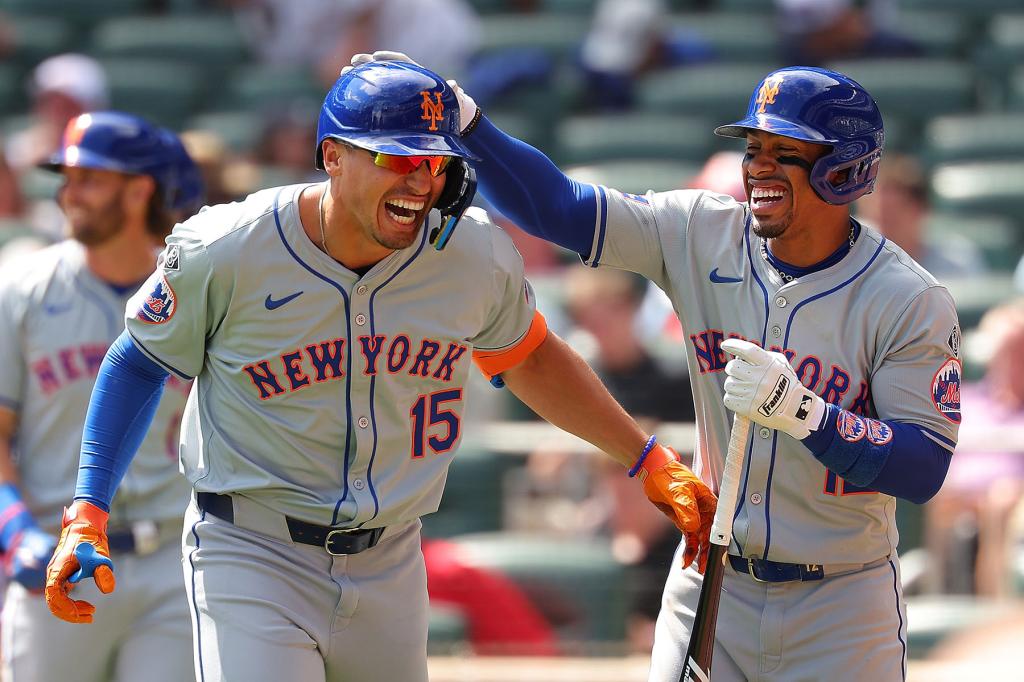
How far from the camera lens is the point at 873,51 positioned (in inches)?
308

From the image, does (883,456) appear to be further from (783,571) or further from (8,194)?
(8,194)

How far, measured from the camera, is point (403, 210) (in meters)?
2.93

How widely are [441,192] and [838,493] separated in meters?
0.96

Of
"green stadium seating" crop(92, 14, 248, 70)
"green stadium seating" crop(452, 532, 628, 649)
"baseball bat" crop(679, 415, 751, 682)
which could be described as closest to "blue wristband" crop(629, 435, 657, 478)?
"baseball bat" crop(679, 415, 751, 682)

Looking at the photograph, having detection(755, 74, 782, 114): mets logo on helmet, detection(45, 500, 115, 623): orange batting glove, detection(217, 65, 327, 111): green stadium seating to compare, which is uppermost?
detection(755, 74, 782, 114): mets logo on helmet

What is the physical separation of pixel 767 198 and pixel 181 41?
691cm

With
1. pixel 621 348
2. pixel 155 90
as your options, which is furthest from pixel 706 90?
pixel 155 90

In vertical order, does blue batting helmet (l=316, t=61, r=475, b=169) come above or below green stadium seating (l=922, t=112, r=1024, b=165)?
above

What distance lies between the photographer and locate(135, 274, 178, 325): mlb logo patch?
2.99 metres

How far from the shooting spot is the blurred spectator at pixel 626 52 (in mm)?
8195

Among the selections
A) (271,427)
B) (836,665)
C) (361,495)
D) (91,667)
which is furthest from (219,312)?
(836,665)

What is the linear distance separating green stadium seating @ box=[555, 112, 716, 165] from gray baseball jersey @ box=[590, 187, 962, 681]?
4509 mm

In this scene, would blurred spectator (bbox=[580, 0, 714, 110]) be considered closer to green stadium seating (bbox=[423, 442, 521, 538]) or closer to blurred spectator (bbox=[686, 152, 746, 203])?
blurred spectator (bbox=[686, 152, 746, 203])

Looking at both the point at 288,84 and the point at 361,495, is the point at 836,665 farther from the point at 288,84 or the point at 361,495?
the point at 288,84
